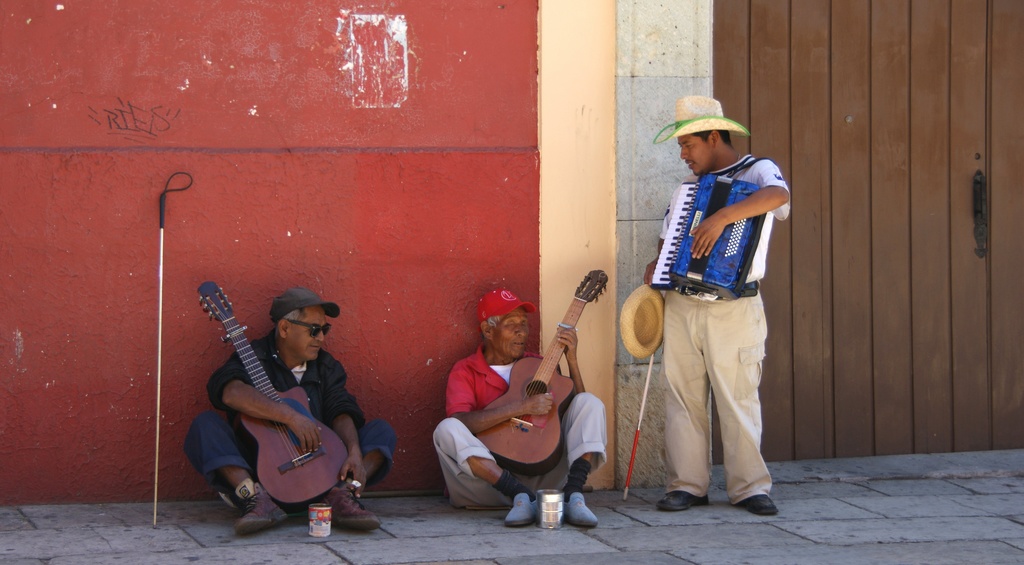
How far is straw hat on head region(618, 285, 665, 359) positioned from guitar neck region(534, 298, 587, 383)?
0.20 metres

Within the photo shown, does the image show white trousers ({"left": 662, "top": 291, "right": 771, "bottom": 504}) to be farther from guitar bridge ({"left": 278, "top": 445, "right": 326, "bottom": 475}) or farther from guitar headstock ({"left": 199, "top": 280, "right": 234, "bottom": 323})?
guitar headstock ({"left": 199, "top": 280, "right": 234, "bottom": 323})

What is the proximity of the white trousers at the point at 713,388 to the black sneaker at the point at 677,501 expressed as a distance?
27mm

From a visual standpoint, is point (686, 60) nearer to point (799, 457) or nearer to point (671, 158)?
point (671, 158)

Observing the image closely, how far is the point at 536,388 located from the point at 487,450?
36cm

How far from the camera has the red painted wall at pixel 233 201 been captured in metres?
5.75

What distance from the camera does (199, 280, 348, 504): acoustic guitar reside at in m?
5.33

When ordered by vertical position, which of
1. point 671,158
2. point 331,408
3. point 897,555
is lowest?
point 897,555

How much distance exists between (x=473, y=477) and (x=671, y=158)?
1.81 m

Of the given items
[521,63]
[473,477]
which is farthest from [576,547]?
[521,63]

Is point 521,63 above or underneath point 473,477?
above

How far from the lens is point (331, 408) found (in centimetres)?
567

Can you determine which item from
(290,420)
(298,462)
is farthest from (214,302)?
(298,462)

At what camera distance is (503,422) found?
18.7 ft

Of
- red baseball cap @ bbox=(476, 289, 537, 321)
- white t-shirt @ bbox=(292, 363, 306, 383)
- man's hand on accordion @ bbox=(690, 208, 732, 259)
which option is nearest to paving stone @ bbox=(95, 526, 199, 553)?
white t-shirt @ bbox=(292, 363, 306, 383)
